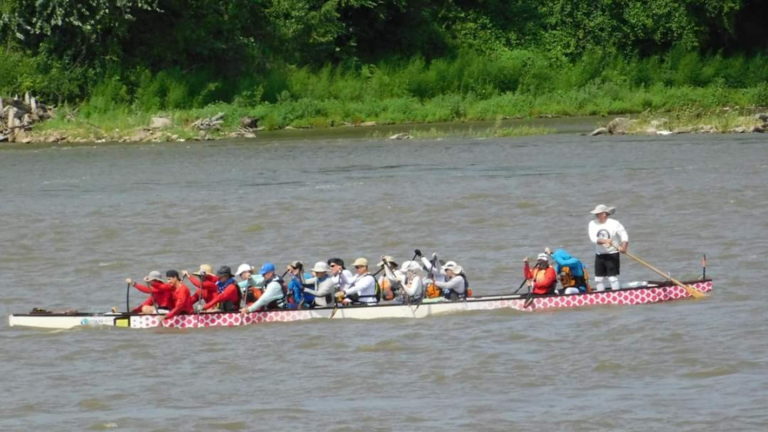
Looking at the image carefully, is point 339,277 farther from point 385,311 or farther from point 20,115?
point 20,115

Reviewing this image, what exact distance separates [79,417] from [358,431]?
3.08 metres

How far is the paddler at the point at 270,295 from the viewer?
1964 cm

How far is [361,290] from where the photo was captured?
19.8 metres

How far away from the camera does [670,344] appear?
17219 millimetres

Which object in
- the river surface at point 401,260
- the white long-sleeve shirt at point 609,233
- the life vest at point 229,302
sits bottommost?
the river surface at point 401,260

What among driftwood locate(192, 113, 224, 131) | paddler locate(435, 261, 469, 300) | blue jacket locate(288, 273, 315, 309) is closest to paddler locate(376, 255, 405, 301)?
paddler locate(435, 261, 469, 300)

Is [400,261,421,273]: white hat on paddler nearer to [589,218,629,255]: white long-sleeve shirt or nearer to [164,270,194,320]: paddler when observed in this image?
[589,218,629,255]: white long-sleeve shirt

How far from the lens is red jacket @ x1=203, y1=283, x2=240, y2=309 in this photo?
64.6ft

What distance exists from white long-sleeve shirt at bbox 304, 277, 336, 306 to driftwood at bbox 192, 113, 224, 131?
2935cm

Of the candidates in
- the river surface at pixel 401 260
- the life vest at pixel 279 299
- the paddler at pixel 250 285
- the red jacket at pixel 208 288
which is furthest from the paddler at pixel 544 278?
the red jacket at pixel 208 288

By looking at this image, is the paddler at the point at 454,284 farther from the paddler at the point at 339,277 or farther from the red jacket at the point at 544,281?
the paddler at the point at 339,277

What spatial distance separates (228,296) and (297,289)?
94 cm

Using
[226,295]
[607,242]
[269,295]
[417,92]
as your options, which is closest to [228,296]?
[226,295]

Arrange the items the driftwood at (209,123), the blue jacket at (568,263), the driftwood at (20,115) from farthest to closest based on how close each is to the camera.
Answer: the driftwood at (20,115), the driftwood at (209,123), the blue jacket at (568,263)
